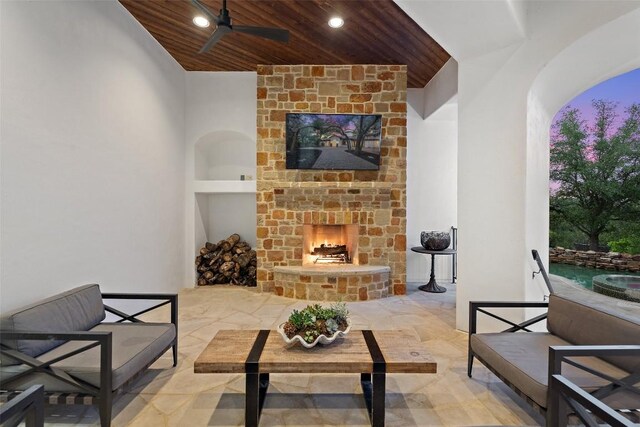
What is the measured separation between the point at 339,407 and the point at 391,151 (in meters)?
3.92

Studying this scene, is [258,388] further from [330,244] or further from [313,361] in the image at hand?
[330,244]

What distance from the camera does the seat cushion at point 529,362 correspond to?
1708mm

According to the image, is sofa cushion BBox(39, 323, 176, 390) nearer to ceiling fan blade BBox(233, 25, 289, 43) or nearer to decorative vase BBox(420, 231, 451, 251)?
ceiling fan blade BBox(233, 25, 289, 43)

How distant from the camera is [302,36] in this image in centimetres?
406

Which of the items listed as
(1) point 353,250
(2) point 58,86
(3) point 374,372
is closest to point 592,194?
(1) point 353,250

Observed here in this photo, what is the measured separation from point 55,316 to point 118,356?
0.58 metres

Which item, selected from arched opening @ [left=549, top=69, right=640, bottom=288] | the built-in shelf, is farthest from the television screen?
arched opening @ [left=549, top=69, right=640, bottom=288]

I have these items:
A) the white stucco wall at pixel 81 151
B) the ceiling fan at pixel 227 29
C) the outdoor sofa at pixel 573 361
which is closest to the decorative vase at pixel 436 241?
the outdoor sofa at pixel 573 361

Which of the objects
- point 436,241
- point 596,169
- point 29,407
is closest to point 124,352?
point 29,407

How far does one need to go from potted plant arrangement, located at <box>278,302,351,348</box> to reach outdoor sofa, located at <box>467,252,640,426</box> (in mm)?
1092

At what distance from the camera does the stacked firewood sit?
5402 millimetres

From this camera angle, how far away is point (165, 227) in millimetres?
4484

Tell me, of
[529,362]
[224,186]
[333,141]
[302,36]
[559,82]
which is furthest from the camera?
[224,186]

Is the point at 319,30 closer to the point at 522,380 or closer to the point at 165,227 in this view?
the point at 165,227
